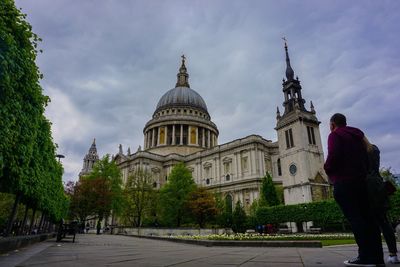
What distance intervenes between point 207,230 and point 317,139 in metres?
24.6

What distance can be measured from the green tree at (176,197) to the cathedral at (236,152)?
48.9 feet

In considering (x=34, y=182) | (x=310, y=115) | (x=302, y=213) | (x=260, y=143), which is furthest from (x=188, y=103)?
(x=34, y=182)

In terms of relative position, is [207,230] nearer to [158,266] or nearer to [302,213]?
[302,213]

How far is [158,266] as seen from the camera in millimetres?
4688

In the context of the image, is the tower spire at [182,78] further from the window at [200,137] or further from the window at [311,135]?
the window at [311,135]

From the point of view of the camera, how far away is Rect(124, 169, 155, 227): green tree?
44.6m

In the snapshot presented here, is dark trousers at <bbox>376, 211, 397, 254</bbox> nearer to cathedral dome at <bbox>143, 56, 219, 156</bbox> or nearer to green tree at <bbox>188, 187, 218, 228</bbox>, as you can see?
green tree at <bbox>188, 187, 218, 228</bbox>

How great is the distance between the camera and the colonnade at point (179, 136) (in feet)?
255

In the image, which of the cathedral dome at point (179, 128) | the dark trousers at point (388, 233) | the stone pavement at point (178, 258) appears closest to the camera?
the dark trousers at point (388, 233)

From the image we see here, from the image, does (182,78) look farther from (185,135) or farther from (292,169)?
(292,169)

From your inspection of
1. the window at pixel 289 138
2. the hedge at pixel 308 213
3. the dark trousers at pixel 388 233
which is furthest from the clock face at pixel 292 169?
the dark trousers at pixel 388 233

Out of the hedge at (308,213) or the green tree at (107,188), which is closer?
the hedge at (308,213)

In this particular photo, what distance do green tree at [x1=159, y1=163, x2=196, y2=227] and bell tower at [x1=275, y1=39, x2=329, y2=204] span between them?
604 inches

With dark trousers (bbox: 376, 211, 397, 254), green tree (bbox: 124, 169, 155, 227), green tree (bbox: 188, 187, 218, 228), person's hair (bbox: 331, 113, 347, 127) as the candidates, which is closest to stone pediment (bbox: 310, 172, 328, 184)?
green tree (bbox: 188, 187, 218, 228)
